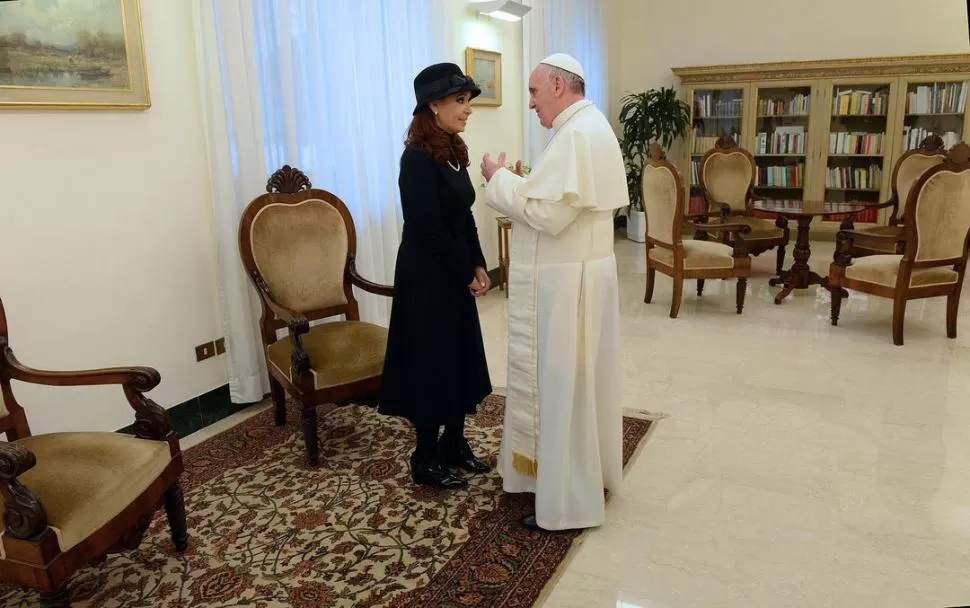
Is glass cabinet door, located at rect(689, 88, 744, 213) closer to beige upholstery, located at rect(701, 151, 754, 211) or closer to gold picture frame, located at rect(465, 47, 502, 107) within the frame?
beige upholstery, located at rect(701, 151, 754, 211)

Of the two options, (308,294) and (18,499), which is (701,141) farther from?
(18,499)

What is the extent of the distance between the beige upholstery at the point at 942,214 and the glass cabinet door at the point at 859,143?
337cm

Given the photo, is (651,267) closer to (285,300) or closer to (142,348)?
(285,300)

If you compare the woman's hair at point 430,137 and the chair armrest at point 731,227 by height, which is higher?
the woman's hair at point 430,137

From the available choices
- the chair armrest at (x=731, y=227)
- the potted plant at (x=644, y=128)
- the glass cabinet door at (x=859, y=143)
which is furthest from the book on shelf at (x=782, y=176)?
the chair armrest at (x=731, y=227)

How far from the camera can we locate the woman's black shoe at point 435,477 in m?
2.79

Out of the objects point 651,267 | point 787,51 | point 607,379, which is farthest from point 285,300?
point 787,51

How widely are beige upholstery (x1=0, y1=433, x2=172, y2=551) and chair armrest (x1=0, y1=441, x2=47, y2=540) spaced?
5 centimetres

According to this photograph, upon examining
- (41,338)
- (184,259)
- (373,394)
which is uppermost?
(184,259)

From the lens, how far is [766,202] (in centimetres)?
623

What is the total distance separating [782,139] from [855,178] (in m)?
0.85

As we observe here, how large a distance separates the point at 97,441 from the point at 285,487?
0.86 metres

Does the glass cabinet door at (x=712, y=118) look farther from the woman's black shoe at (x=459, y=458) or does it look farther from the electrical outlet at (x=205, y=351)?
the electrical outlet at (x=205, y=351)

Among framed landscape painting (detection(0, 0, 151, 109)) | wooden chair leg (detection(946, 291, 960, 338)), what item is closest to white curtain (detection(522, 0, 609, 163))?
wooden chair leg (detection(946, 291, 960, 338))
